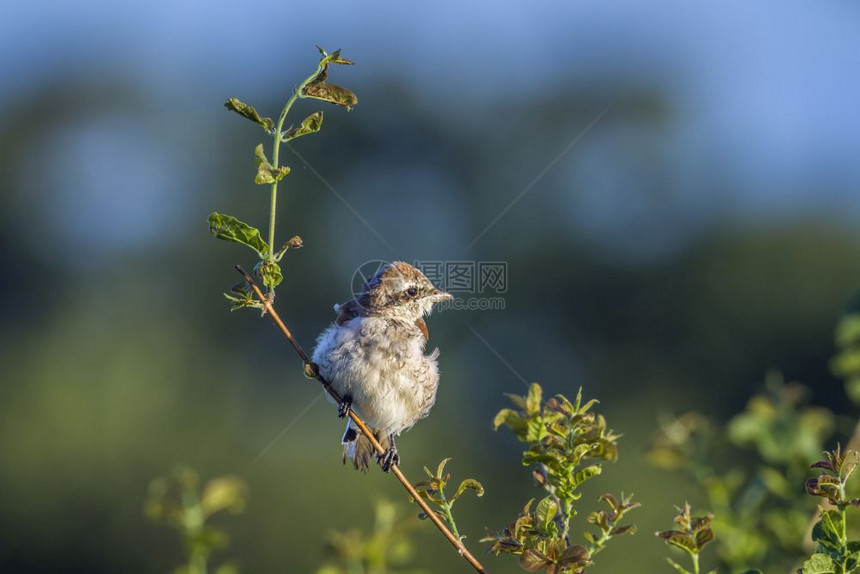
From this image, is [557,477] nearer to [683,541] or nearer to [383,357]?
[683,541]

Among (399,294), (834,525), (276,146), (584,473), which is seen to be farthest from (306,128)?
(399,294)

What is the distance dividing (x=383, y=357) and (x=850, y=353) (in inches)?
101

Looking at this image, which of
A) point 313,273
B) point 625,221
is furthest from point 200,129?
point 625,221

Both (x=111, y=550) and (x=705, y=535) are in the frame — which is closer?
(x=705, y=535)

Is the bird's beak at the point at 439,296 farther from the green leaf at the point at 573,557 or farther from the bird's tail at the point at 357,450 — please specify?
the green leaf at the point at 573,557

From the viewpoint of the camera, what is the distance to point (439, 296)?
215 inches

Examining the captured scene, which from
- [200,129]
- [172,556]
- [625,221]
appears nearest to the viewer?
[172,556]

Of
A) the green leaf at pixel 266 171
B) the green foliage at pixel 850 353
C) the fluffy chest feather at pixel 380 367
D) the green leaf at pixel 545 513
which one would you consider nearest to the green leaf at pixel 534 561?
the green leaf at pixel 545 513

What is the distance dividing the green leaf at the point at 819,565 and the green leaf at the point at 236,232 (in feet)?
5.37

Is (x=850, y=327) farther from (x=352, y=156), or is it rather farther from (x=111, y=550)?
(x=352, y=156)

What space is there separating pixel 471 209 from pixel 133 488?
15.6m

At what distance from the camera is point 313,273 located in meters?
24.5

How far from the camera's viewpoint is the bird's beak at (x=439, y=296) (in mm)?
5453

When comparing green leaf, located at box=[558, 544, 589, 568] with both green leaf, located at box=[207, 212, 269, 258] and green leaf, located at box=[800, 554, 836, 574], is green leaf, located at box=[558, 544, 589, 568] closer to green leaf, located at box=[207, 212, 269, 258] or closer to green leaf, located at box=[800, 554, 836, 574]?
green leaf, located at box=[800, 554, 836, 574]
